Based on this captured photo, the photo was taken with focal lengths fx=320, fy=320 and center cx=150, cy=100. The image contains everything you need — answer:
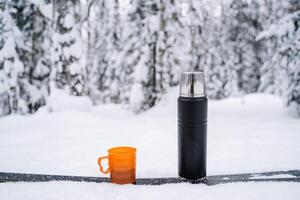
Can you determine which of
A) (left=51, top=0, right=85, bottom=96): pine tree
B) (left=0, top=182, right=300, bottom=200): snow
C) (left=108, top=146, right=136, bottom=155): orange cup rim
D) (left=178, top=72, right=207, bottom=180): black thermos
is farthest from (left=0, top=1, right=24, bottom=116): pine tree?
(left=178, top=72, right=207, bottom=180): black thermos

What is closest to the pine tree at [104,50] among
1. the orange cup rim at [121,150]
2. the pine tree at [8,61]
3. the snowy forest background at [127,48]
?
the snowy forest background at [127,48]

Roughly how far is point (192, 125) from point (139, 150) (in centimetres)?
172

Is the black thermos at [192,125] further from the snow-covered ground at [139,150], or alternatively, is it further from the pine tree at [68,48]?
the pine tree at [68,48]

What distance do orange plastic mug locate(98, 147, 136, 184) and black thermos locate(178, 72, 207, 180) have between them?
1.42 ft

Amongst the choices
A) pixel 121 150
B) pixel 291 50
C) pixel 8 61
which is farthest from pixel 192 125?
pixel 8 61

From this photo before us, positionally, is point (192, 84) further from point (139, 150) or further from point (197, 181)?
point (139, 150)

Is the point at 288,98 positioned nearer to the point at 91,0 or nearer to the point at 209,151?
the point at 209,151

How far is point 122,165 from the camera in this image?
103 inches

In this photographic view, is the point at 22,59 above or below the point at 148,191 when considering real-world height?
above

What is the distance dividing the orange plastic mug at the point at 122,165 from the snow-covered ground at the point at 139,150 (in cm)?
8

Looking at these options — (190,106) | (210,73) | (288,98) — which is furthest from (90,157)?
(210,73)

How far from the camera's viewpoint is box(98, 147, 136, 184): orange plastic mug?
2604mm

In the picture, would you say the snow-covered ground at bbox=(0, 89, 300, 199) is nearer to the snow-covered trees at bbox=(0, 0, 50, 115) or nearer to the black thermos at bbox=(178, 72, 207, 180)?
the black thermos at bbox=(178, 72, 207, 180)

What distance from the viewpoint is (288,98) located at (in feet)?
23.5
